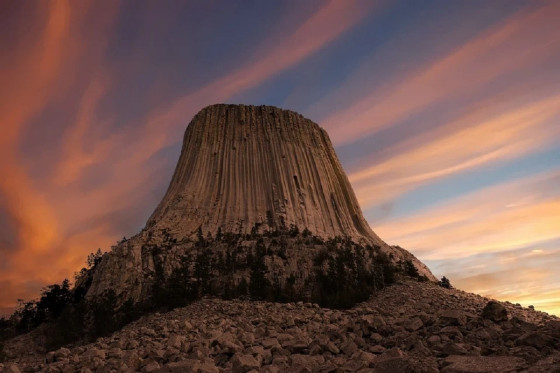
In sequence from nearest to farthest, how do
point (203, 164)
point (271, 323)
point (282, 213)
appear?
point (271, 323), point (282, 213), point (203, 164)

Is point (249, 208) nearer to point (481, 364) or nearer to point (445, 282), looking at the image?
point (445, 282)

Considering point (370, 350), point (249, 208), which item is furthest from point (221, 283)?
point (370, 350)

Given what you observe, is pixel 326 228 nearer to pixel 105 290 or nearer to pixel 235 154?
pixel 235 154

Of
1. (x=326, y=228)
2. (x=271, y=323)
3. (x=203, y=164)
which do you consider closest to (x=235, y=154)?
(x=203, y=164)

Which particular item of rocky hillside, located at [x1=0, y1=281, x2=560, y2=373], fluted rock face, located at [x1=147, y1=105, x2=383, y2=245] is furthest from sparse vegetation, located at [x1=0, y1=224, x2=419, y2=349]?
rocky hillside, located at [x1=0, y1=281, x2=560, y2=373]

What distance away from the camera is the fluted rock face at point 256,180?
29719mm

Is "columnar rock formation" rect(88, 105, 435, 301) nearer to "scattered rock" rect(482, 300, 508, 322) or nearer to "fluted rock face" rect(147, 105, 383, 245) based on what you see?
"fluted rock face" rect(147, 105, 383, 245)

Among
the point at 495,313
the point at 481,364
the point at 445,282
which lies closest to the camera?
the point at 481,364

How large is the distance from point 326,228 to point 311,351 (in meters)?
24.1

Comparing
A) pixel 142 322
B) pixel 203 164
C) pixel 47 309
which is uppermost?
pixel 203 164

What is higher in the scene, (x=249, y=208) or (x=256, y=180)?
(x=256, y=180)

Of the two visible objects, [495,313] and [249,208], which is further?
[249,208]

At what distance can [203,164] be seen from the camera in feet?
110

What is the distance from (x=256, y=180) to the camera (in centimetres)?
3306
